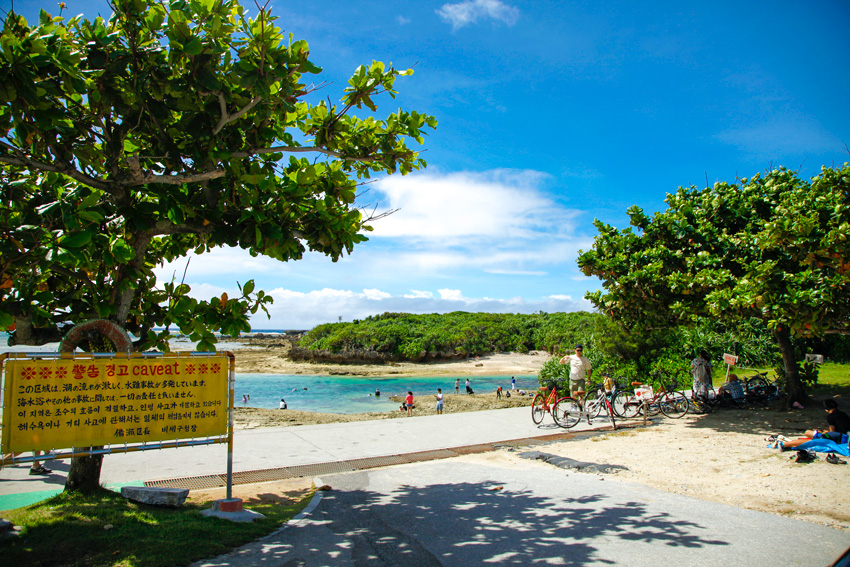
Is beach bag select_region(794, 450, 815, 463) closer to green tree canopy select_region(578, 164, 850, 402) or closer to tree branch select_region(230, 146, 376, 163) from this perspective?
green tree canopy select_region(578, 164, 850, 402)

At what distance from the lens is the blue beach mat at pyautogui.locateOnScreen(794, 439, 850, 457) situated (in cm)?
772

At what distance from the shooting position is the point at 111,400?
5223 millimetres

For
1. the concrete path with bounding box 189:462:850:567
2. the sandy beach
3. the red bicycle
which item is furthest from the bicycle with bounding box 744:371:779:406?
the concrete path with bounding box 189:462:850:567

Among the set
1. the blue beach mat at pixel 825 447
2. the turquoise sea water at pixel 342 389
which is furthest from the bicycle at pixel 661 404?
the turquoise sea water at pixel 342 389

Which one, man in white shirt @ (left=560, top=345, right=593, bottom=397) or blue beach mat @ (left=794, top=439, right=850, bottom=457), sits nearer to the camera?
blue beach mat @ (left=794, top=439, right=850, bottom=457)

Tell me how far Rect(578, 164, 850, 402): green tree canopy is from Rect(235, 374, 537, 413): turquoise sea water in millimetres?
17821

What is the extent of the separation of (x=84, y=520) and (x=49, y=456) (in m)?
0.75

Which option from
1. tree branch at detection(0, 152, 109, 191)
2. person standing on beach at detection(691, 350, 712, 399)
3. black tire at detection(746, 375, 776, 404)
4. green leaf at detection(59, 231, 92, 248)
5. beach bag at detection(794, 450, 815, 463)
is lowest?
beach bag at detection(794, 450, 815, 463)

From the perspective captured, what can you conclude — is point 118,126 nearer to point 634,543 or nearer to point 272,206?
point 272,206

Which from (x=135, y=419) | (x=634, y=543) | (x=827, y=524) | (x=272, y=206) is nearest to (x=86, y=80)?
(x=272, y=206)

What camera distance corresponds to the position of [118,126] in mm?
5809

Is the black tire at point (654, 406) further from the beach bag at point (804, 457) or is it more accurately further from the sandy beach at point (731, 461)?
the beach bag at point (804, 457)

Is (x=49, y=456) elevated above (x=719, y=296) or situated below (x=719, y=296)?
below

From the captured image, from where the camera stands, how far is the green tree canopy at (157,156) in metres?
4.75
